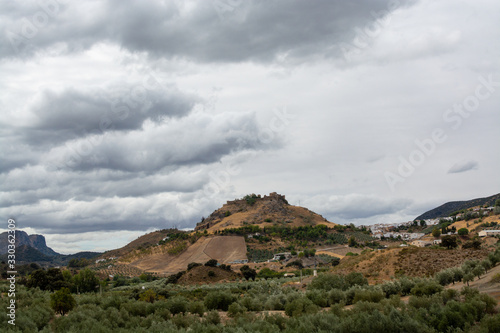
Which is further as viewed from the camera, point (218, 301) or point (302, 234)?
point (302, 234)

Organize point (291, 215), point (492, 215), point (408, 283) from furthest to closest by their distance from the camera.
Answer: point (291, 215) < point (492, 215) < point (408, 283)

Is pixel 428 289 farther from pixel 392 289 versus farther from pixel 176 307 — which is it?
pixel 176 307

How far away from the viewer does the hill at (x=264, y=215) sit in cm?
16562

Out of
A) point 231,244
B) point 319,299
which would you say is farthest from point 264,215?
point 319,299

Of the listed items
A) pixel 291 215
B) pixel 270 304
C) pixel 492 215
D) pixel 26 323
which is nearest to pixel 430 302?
pixel 270 304

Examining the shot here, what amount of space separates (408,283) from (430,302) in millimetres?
12057

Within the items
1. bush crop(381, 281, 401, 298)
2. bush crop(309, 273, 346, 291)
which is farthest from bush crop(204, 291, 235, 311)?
bush crop(381, 281, 401, 298)

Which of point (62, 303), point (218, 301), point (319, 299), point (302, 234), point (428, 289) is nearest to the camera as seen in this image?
point (62, 303)

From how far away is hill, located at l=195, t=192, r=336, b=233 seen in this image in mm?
165625

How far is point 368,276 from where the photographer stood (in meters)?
47.9

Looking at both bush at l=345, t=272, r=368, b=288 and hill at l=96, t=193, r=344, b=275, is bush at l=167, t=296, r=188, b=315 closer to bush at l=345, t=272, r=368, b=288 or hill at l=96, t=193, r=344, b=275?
bush at l=345, t=272, r=368, b=288

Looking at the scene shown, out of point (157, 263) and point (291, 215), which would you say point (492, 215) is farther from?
point (157, 263)

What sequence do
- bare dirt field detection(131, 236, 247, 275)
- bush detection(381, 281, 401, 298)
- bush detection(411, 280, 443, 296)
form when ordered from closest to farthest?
bush detection(411, 280, 443, 296) < bush detection(381, 281, 401, 298) < bare dirt field detection(131, 236, 247, 275)

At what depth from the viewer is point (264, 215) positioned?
17338 cm
